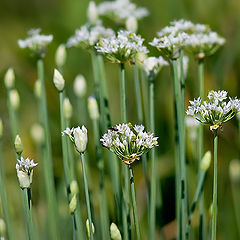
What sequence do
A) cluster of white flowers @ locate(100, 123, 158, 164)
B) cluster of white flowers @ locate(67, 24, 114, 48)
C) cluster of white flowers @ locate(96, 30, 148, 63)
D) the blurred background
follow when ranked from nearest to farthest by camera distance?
cluster of white flowers @ locate(100, 123, 158, 164) < cluster of white flowers @ locate(96, 30, 148, 63) < cluster of white flowers @ locate(67, 24, 114, 48) < the blurred background

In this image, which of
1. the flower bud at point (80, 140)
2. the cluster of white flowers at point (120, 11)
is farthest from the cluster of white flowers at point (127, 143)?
the cluster of white flowers at point (120, 11)

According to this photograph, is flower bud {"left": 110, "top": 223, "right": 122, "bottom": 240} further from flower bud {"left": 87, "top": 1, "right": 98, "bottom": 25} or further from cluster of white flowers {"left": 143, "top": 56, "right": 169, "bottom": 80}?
flower bud {"left": 87, "top": 1, "right": 98, "bottom": 25}

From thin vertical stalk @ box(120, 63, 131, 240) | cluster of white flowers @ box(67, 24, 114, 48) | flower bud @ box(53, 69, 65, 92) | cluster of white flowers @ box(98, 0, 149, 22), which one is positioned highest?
cluster of white flowers @ box(98, 0, 149, 22)

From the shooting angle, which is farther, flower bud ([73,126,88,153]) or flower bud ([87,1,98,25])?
flower bud ([87,1,98,25])

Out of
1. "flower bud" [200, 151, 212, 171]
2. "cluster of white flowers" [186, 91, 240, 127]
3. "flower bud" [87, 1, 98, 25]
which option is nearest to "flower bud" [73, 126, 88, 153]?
"cluster of white flowers" [186, 91, 240, 127]

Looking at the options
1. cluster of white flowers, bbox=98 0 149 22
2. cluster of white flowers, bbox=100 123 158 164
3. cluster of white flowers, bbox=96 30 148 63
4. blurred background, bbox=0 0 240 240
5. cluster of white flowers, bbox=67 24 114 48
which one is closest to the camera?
cluster of white flowers, bbox=100 123 158 164

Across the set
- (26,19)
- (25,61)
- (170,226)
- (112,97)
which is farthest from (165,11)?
(170,226)

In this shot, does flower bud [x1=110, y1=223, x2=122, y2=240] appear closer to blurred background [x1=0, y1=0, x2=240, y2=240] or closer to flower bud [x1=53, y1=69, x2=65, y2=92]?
flower bud [x1=53, y1=69, x2=65, y2=92]

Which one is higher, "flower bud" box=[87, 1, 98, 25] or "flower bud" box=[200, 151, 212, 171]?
"flower bud" box=[87, 1, 98, 25]

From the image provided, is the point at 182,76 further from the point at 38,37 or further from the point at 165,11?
the point at 165,11

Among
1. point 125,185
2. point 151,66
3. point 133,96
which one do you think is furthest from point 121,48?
point 133,96
